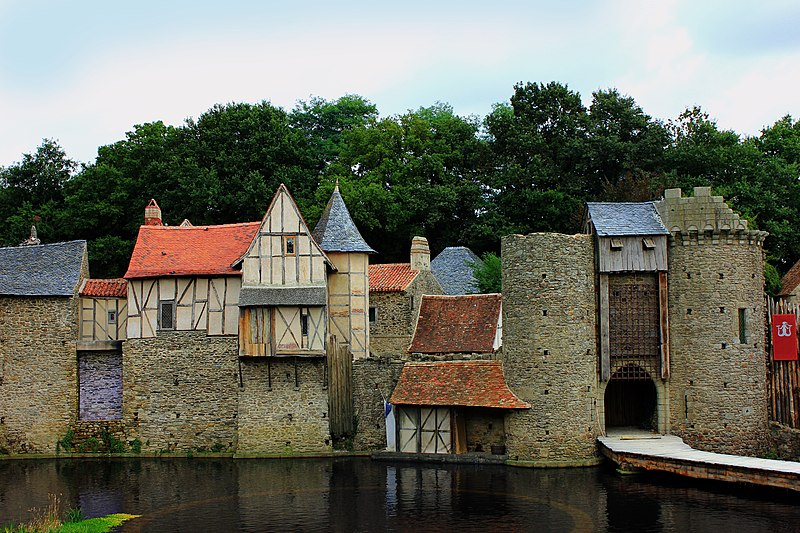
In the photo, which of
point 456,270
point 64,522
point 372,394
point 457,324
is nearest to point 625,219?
point 457,324

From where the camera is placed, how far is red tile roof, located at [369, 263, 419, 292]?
1421 inches

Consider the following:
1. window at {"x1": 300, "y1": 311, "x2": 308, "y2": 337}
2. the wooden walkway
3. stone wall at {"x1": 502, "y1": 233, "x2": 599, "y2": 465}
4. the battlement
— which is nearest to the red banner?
the battlement

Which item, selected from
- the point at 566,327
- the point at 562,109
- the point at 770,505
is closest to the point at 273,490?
the point at 566,327

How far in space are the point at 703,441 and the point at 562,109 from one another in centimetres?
2379

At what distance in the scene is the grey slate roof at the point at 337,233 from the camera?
33406mm

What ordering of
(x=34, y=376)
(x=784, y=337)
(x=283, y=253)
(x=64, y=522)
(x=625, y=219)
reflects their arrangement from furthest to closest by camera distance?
(x=34, y=376) → (x=283, y=253) → (x=625, y=219) → (x=784, y=337) → (x=64, y=522)

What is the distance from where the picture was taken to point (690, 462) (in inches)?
1007

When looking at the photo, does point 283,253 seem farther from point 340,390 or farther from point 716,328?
point 716,328

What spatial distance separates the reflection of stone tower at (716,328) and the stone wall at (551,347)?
9.05 feet

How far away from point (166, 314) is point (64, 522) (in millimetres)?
11321

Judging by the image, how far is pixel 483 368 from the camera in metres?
30.6

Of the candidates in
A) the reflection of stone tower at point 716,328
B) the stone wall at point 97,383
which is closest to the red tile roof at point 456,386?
the reflection of stone tower at point 716,328

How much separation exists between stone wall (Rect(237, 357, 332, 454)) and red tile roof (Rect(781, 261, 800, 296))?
20329 millimetres

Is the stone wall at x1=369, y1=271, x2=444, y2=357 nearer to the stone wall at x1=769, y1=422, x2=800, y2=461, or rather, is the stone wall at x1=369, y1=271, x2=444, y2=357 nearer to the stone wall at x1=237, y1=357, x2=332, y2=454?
the stone wall at x1=237, y1=357, x2=332, y2=454
